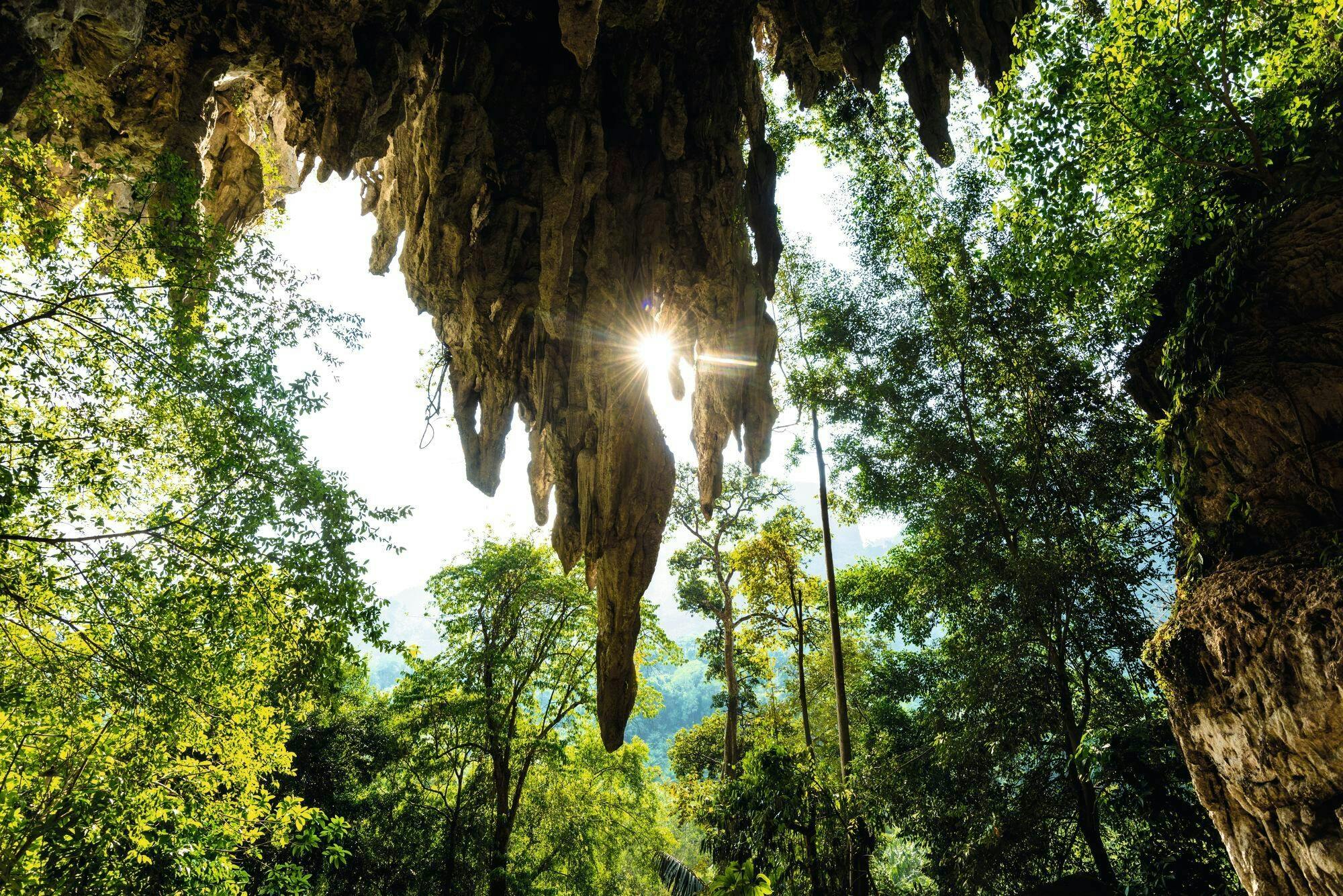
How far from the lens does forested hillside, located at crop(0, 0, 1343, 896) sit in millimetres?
4258

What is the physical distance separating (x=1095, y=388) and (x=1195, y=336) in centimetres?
396

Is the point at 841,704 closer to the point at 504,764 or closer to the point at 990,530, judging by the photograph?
the point at 990,530

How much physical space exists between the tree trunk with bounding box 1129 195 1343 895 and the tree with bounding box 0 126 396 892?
7032 millimetres

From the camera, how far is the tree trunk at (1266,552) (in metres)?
3.70

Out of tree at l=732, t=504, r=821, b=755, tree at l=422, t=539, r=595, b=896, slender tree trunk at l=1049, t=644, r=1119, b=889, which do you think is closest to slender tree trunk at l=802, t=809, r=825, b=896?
slender tree trunk at l=1049, t=644, r=1119, b=889

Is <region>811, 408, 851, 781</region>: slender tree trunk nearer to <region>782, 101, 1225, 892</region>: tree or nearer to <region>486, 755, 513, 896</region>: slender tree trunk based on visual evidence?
<region>782, 101, 1225, 892</region>: tree

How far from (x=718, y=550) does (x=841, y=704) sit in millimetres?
6908

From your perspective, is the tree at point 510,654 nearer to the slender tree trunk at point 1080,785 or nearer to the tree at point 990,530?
the tree at point 990,530

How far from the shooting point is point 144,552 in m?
5.04

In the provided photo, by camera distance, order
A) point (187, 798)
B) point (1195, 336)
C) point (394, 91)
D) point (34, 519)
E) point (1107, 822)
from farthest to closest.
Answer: point (1107, 822)
point (394, 91)
point (187, 798)
point (1195, 336)
point (34, 519)

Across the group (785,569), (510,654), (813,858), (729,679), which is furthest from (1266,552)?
(729,679)

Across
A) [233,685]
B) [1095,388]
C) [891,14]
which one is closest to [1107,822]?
[1095,388]

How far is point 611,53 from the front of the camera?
8352 millimetres

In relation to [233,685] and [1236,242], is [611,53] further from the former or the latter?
[233,685]
